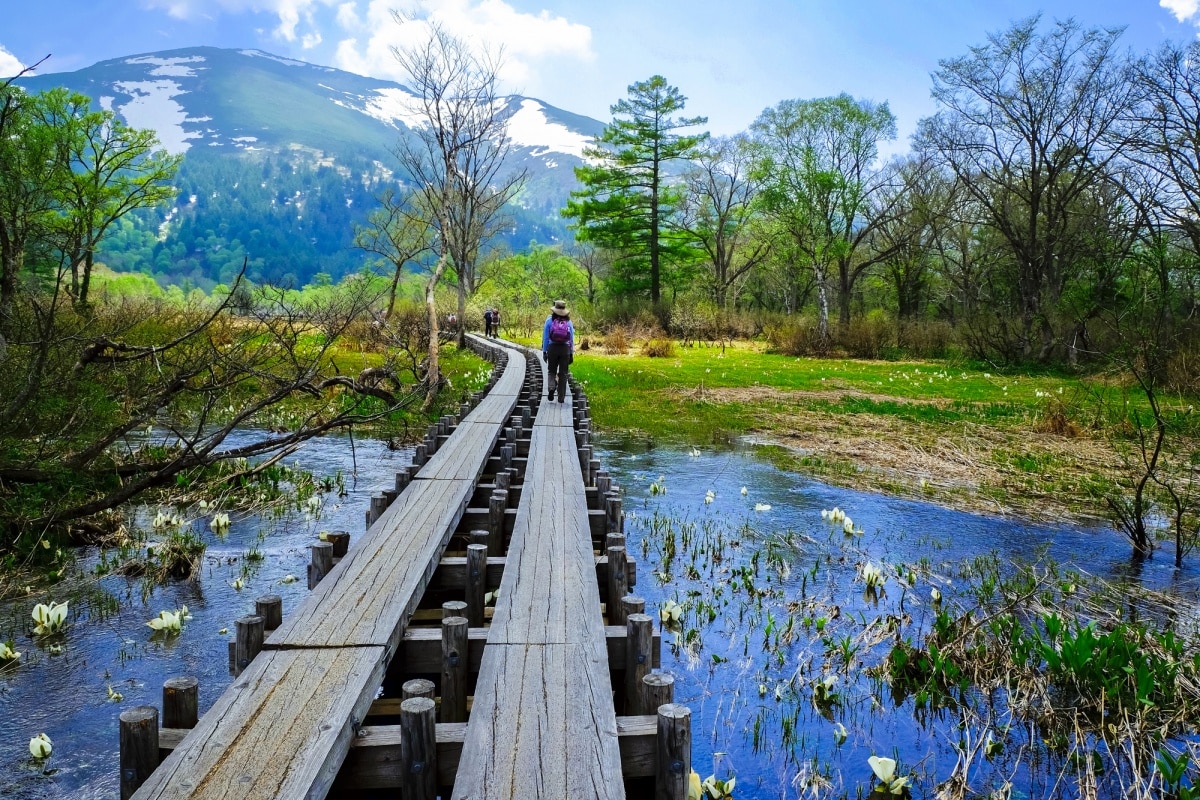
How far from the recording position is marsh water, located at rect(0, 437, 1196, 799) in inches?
153

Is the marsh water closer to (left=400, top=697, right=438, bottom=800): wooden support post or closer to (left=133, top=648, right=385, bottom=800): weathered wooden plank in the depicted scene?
(left=133, top=648, right=385, bottom=800): weathered wooden plank

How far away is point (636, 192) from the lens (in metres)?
44.5

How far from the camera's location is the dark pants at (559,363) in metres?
11.5

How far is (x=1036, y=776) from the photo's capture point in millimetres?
3734

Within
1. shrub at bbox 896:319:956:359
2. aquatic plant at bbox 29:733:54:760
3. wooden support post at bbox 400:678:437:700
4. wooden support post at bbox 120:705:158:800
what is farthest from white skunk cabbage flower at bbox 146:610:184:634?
shrub at bbox 896:319:956:359

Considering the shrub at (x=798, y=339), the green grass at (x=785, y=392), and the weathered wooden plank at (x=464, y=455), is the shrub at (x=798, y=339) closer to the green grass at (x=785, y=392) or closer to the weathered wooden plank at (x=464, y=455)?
the green grass at (x=785, y=392)

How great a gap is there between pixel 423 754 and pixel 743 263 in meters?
61.9

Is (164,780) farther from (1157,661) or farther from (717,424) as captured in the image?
(717,424)

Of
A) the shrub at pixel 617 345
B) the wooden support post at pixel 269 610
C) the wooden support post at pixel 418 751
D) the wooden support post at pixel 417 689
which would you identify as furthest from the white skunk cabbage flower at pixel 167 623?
the shrub at pixel 617 345

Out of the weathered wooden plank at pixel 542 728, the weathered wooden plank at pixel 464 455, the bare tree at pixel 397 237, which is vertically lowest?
the weathered wooden plank at pixel 542 728

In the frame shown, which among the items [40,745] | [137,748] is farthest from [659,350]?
[137,748]

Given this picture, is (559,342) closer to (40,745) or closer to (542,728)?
(40,745)

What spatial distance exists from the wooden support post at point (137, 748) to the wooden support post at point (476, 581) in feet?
6.51

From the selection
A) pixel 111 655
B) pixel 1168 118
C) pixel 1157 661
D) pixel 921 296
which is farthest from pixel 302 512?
pixel 921 296
